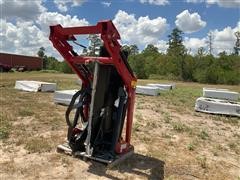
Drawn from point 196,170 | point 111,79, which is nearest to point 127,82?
point 111,79

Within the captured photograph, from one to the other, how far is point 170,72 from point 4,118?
34720 mm

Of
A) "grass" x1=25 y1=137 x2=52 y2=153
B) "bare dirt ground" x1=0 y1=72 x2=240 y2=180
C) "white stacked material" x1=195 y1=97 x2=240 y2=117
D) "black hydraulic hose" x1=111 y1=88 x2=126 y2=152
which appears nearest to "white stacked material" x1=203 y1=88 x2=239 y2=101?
"white stacked material" x1=195 y1=97 x2=240 y2=117

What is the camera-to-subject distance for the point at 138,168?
4.44m

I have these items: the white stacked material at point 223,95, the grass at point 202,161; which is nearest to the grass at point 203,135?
the grass at point 202,161

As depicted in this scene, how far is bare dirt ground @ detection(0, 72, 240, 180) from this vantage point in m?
4.23

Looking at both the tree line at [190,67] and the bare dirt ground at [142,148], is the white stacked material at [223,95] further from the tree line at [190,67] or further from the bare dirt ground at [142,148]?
the tree line at [190,67]

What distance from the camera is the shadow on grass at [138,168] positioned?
4204mm

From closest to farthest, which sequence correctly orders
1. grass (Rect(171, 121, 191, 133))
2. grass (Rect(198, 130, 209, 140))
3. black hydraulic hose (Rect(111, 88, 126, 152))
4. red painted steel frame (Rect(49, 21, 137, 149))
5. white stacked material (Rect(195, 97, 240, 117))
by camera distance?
red painted steel frame (Rect(49, 21, 137, 149)), black hydraulic hose (Rect(111, 88, 126, 152)), grass (Rect(198, 130, 209, 140)), grass (Rect(171, 121, 191, 133)), white stacked material (Rect(195, 97, 240, 117))

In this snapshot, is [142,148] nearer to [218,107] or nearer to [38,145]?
[38,145]

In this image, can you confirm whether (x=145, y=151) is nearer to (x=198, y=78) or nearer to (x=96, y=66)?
(x=96, y=66)

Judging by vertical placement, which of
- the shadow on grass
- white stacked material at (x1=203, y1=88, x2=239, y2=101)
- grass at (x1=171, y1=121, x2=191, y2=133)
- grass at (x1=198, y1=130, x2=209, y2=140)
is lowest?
the shadow on grass

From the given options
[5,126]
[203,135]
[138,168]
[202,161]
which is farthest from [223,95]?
[138,168]

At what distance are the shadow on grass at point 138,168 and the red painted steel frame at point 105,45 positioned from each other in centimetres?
38

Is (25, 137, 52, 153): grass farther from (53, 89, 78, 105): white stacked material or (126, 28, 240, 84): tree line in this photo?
(126, 28, 240, 84): tree line
